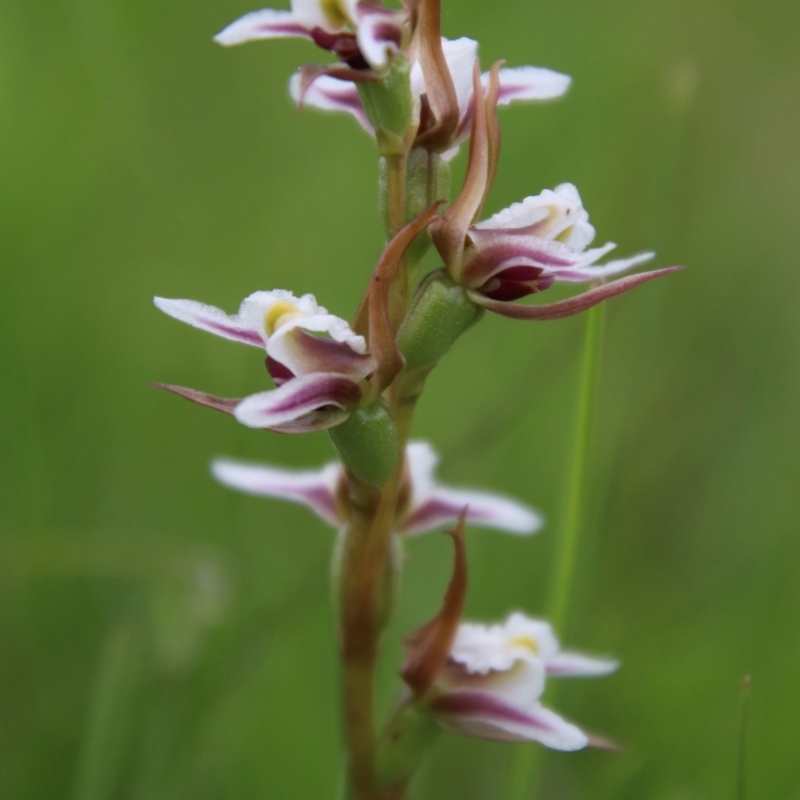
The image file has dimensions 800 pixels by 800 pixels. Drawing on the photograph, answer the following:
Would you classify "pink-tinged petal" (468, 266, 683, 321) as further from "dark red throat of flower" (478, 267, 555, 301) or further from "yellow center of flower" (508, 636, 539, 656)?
"yellow center of flower" (508, 636, 539, 656)

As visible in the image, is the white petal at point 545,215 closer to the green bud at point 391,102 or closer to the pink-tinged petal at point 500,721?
the green bud at point 391,102

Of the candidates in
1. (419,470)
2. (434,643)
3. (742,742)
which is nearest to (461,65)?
(419,470)

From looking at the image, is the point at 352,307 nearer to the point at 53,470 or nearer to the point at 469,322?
the point at 53,470

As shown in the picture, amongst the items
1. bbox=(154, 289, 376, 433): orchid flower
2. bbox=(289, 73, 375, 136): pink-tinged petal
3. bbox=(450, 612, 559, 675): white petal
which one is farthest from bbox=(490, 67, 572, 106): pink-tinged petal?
bbox=(450, 612, 559, 675): white petal

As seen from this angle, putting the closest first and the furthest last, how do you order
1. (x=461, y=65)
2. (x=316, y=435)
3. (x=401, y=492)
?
(x=461, y=65) → (x=401, y=492) → (x=316, y=435)

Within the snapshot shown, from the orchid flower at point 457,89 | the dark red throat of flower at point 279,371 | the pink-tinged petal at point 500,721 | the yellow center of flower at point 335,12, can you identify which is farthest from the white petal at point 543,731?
the yellow center of flower at point 335,12

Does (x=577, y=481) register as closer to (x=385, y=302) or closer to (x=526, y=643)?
(x=526, y=643)

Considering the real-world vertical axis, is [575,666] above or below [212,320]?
below
